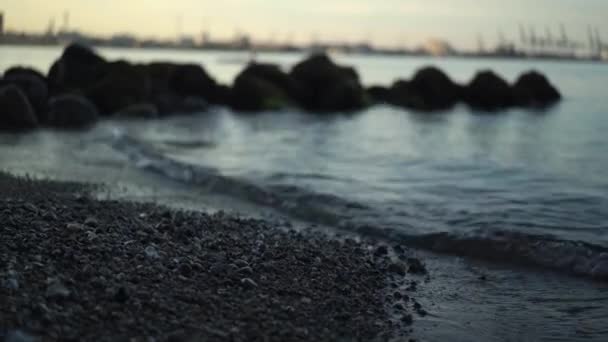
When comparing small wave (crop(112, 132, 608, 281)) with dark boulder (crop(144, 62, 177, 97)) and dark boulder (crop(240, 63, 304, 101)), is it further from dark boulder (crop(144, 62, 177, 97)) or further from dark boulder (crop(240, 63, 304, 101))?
dark boulder (crop(240, 63, 304, 101))

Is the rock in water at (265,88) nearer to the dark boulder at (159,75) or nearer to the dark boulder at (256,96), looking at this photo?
the dark boulder at (256,96)

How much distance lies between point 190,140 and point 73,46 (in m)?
14.6

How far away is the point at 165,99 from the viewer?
30.1 m

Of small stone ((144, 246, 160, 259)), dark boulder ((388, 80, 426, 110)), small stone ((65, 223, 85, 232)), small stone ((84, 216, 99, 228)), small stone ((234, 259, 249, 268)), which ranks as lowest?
small stone ((234, 259, 249, 268))

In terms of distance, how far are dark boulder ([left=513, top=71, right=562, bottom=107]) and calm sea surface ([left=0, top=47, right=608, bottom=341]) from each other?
14.8 metres

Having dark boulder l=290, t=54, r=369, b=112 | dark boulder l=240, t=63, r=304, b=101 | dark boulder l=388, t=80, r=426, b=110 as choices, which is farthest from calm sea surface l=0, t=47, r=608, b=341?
dark boulder l=388, t=80, r=426, b=110

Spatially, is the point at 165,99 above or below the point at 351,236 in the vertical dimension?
above

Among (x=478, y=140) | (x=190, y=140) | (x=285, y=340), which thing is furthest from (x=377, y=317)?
(x=478, y=140)

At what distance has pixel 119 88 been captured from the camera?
28219mm

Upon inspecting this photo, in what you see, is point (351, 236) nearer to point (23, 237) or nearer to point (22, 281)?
point (23, 237)

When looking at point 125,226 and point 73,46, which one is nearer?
point 125,226

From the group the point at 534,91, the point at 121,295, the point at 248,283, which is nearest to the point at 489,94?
the point at 534,91

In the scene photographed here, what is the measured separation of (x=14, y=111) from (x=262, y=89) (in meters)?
15.3

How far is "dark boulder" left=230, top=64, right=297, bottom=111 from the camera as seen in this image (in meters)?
33.1
